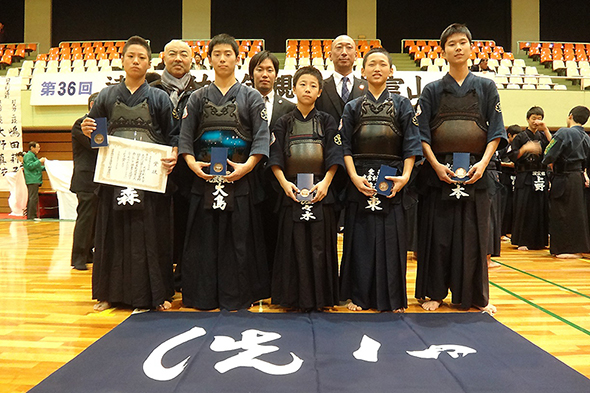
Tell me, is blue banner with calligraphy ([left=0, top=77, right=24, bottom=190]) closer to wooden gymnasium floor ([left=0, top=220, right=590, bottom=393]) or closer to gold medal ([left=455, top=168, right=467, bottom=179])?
wooden gymnasium floor ([left=0, top=220, right=590, bottom=393])

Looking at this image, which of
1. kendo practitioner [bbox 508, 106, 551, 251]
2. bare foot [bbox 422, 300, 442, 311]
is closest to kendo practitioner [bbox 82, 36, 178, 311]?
bare foot [bbox 422, 300, 442, 311]

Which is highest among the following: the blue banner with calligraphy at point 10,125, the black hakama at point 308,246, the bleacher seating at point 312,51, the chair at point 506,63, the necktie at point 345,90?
the bleacher seating at point 312,51

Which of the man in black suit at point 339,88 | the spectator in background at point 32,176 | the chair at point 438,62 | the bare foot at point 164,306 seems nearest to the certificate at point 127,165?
the bare foot at point 164,306

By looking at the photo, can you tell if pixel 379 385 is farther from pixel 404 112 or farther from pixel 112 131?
pixel 112 131

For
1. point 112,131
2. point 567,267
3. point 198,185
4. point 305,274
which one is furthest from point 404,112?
point 567,267

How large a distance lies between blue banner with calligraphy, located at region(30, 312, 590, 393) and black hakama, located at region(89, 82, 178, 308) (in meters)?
0.27

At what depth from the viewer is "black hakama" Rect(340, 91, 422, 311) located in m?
2.80

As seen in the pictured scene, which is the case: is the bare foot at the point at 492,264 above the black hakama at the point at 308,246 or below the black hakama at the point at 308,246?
below

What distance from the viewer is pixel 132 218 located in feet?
9.34

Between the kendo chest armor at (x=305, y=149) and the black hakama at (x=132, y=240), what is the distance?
2.60ft

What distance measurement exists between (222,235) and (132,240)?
0.59 meters

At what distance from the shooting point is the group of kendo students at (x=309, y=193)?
2.80 m

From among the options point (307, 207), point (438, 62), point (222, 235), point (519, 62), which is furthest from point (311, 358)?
point (519, 62)

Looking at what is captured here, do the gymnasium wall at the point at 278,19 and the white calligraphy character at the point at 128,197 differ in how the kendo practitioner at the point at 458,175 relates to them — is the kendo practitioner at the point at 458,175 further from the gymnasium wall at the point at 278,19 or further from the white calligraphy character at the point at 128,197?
the gymnasium wall at the point at 278,19
